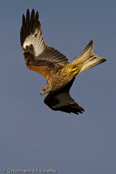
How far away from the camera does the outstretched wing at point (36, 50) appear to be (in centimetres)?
881

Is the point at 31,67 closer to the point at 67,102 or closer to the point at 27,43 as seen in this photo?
the point at 27,43

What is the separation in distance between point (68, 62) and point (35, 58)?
105 cm

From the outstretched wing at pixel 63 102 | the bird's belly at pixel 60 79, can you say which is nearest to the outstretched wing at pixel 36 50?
the bird's belly at pixel 60 79

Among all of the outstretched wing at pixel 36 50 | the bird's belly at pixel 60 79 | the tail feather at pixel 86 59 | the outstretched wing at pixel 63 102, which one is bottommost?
the outstretched wing at pixel 63 102

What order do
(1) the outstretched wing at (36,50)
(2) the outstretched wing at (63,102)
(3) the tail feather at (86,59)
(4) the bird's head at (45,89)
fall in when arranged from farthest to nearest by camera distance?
(2) the outstretched wing at (63,102)
(1) the outstretched wing at (36,50)
(3) the tail feather at (86,59)
(4) the bird's head at (45,89)

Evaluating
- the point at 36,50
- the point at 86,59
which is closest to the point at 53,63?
the point at 36,50

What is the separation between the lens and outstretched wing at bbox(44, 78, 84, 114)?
925cm

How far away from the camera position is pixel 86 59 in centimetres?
852

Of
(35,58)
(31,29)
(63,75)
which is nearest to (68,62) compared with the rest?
(63,75)

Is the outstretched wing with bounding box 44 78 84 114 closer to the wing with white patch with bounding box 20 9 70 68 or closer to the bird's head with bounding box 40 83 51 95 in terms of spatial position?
the bird's head with bounding box 40 83 51 95

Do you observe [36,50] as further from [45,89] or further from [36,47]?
[45,89]

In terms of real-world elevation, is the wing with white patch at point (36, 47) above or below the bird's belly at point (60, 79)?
above

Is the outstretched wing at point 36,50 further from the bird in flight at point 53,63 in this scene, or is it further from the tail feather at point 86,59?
the tail feather at point 86,59

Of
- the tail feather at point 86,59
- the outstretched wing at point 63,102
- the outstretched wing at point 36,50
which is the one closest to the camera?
the tail feather at point 86,59
